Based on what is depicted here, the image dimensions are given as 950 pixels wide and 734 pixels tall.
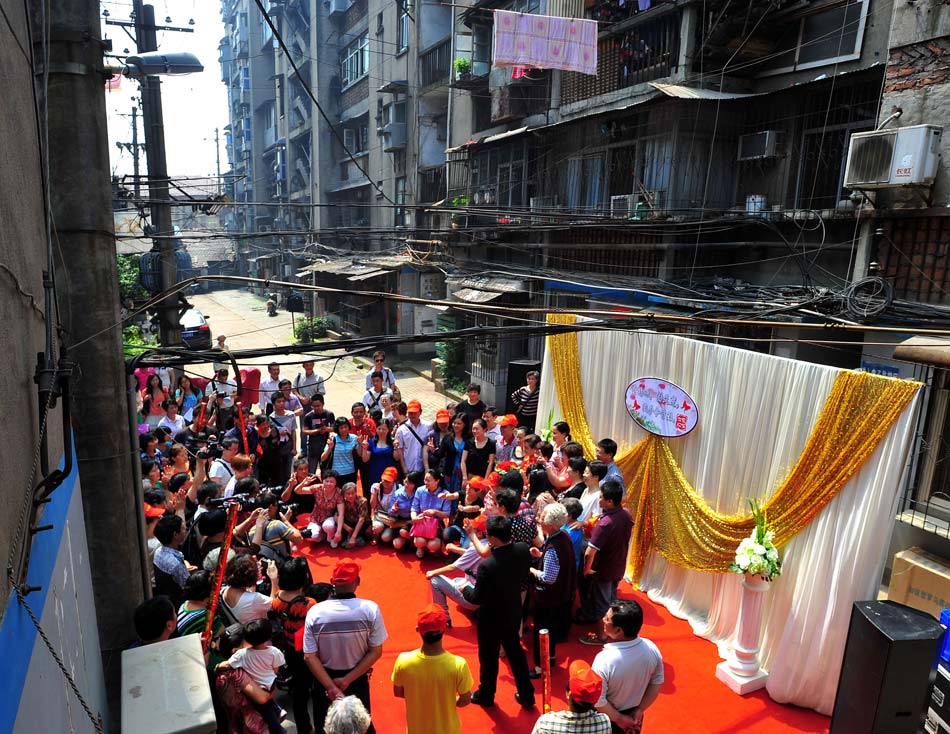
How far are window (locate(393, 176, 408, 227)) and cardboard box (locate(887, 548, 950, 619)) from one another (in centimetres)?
2254

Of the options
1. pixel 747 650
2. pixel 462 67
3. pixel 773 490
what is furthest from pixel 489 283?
pixel 747 650

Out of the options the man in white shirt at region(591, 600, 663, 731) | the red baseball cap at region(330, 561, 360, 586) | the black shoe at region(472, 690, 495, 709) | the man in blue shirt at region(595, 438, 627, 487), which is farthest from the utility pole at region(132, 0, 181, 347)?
the man in white shirt at region(591, 600, 663, 731)

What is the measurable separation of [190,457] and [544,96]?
1390 centimetres

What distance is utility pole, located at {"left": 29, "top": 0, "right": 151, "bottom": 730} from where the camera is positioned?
3297 mm

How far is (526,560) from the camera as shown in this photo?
200 inches

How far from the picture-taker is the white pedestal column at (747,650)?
227 inches

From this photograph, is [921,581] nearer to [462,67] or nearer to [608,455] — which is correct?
[608,455]

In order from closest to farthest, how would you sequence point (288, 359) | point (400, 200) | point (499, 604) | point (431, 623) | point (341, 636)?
point (431, 623) → point (341, 636) → point (499, 604) → point (288, 359) → point (400, 200)

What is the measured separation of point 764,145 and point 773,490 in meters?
7.97

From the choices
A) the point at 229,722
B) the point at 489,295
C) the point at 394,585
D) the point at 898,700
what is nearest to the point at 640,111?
the point at 489,295

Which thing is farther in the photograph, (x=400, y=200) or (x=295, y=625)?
(x=400, y=200)

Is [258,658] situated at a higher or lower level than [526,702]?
higher

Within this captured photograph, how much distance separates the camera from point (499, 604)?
5055mm

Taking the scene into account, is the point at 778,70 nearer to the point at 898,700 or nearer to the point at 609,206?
the point at 609,206
